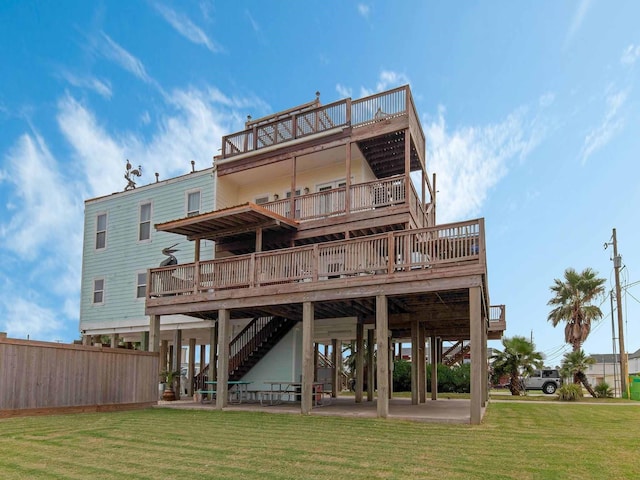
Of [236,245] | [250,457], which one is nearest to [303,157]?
[236,245]

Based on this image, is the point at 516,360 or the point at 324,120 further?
the point at 516,360

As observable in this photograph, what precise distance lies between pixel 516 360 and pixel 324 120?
1711 centimetres

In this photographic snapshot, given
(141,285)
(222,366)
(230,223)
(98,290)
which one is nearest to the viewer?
(222,366)

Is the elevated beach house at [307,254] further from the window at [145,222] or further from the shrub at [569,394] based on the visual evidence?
the shrub at [569,394]

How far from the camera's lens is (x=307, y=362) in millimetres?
13859

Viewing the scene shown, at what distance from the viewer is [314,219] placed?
1748 cm

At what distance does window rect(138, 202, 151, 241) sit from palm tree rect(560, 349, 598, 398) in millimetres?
21304

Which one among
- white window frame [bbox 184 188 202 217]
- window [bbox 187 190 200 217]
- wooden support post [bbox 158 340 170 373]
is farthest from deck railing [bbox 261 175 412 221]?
wooden support post [bbox 158 340 170 373]

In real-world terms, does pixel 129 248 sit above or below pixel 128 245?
below

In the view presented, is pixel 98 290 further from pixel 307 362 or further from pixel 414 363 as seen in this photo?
pixel 414 363

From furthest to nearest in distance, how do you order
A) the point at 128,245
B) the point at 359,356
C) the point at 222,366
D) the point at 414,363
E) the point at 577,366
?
the point at 577,366
the point at 128,245
the point at 359,356
the point at 414,363
the point at 222,366

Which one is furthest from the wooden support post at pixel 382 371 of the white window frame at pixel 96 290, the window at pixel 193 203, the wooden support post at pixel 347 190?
→ the white window frame at pixel 96 290

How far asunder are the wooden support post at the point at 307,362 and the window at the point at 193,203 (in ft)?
27.3

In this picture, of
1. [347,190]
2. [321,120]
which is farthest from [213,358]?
[321,120]
